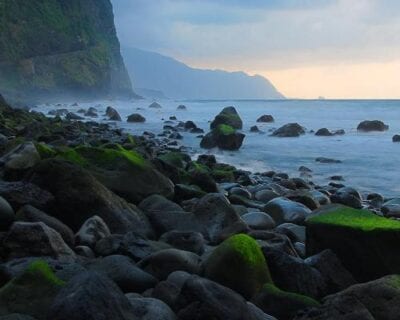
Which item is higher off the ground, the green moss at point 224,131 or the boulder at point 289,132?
the green moss at point 224,131

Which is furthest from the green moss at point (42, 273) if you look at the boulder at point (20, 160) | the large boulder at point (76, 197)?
the boulder at point (20, 160)

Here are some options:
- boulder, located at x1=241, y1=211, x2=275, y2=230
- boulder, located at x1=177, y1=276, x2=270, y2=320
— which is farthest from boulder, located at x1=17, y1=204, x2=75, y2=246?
boulder, located at x1=241, y1=211, x2=275, y2=230

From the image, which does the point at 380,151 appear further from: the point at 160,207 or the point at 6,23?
the point at 6,23

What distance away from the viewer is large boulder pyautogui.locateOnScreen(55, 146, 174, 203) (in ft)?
22.0

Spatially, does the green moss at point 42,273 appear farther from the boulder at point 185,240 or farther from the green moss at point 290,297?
the boulder at point 185,240

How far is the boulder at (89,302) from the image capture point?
270 centimetres

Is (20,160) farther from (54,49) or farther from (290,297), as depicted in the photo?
(54,49)

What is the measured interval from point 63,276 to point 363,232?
269 centimetres

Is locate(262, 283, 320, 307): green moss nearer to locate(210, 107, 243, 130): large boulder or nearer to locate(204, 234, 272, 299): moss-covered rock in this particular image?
locate(204, 234, 272, 299): moss-covered rock

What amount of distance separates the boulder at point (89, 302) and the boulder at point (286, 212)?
445 centimetres

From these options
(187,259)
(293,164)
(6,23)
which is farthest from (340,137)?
(6,23)

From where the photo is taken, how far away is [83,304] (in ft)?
8.87

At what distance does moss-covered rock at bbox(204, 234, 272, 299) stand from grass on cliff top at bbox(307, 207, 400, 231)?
44.6 inches

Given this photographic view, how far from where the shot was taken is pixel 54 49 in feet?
267
